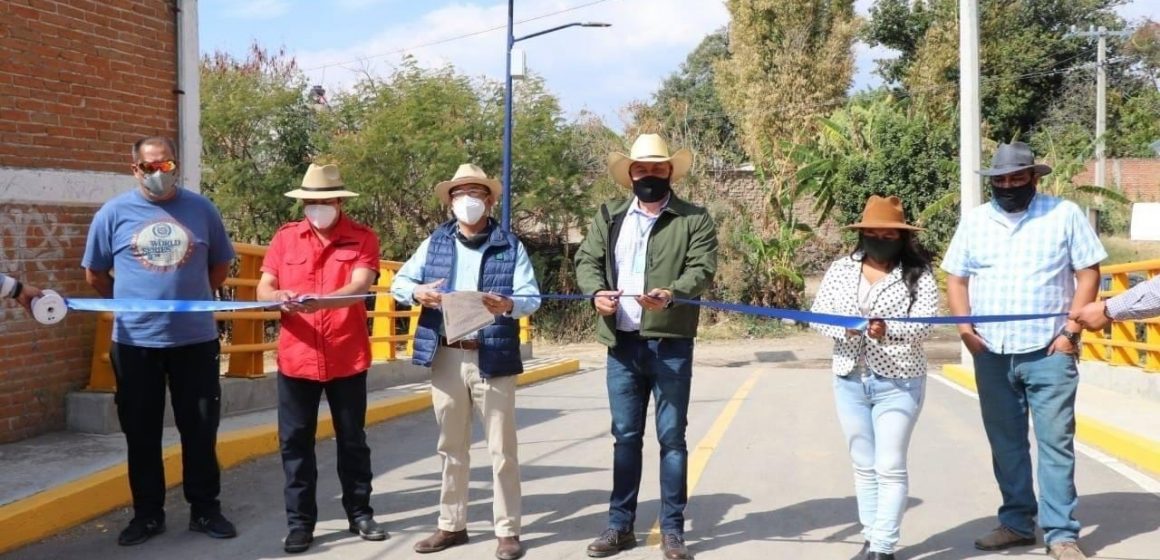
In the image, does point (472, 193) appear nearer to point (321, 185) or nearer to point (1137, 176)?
point (321, 185)

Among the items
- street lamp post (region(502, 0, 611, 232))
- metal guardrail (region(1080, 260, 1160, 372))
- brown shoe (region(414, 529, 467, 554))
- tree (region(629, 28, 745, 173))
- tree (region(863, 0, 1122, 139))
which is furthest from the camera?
tree (region(863, 0, 1122, 139))

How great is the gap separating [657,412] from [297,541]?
76.2 inches

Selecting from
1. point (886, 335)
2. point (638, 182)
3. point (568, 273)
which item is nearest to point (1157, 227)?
point (886, 335)

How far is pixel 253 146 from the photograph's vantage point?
23.3m

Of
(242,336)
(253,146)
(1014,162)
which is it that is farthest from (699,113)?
(1014,162)

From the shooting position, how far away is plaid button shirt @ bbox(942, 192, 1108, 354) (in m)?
5.23

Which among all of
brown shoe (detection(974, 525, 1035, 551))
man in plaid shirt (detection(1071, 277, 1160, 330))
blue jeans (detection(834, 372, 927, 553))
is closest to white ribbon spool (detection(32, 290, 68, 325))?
blue jeans (detection(834, 372, 927, 553))

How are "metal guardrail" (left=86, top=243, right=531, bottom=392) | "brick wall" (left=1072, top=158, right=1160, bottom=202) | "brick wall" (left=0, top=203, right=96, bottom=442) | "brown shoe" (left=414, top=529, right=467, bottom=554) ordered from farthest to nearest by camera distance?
"brick wall" (left=1072, top=158, right=1160, bottom=202)
"metal guardrail" (left=86, top=243, right=531, bottom=392)
"brick wall" (left=0, top=203, right=96, bottom=442)
"brown shoe" (left=414, top=529, right=467, bottom=554)

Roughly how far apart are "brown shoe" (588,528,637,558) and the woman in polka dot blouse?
117 cm

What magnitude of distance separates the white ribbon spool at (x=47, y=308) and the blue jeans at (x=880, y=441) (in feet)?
12.1

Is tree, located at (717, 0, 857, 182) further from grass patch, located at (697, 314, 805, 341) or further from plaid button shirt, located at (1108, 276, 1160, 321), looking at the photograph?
plaid button shirt, located at (1108, 276, 1160, 321)

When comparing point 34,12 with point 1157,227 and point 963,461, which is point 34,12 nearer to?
point 963,461

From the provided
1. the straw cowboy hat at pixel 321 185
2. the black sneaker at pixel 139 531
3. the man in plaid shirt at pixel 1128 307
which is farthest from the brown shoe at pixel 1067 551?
the black sneaker at pixel 139 531

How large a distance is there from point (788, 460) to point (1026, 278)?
301cm
